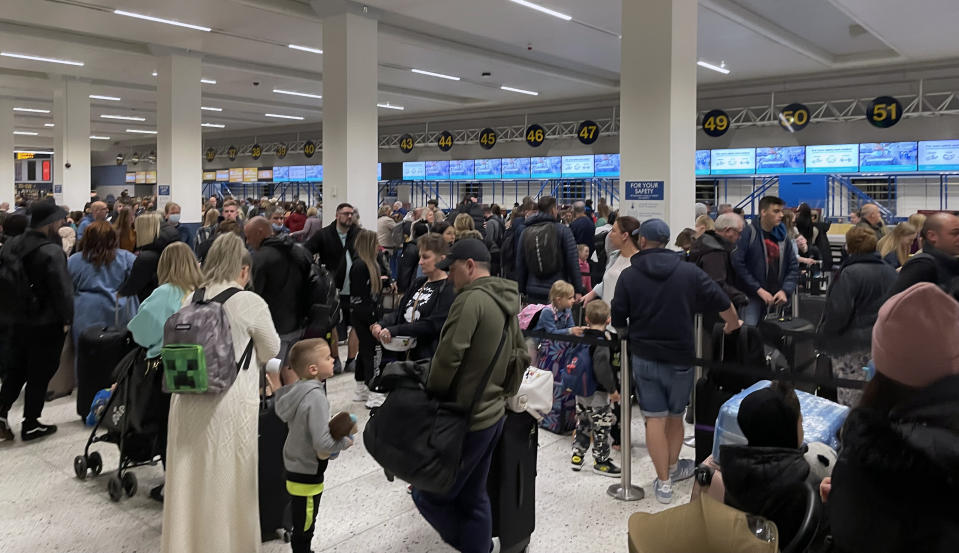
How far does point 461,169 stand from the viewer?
23469 millimetres

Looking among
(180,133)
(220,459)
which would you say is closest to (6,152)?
(180,133)

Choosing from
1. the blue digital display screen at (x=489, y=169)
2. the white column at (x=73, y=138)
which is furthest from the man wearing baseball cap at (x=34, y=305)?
the blue digital display screen at (x=489, y=169)

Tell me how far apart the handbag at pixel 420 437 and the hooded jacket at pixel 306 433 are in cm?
31

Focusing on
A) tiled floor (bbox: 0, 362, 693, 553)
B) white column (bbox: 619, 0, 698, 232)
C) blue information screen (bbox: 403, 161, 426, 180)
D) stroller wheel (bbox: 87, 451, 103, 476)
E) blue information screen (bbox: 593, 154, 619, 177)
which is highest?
blue information screen (bbox: 403, 161, 426, 180)

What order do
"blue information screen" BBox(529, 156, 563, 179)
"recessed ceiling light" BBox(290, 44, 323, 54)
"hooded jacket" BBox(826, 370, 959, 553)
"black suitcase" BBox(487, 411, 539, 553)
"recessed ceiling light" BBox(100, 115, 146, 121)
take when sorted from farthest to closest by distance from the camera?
"recessed ceiling light" BBox(100, 115, 146, 121) → "blue information screen" BBox(529, 156, 563, 179) → "recessed ceiling light" BBox(290, 44, 323, 54) → "black suitcase" BBox(487, 411, 539, 553) → "hooded jacket" BBox(826, 370, 959, 553)

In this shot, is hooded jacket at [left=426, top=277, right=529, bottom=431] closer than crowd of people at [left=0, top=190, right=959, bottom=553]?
No

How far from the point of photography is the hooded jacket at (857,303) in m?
4.68

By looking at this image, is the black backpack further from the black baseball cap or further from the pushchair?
the pushchair

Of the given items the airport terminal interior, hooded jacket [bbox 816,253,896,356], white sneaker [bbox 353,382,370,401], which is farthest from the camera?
white sneaker [bbox 353,382,370,401]

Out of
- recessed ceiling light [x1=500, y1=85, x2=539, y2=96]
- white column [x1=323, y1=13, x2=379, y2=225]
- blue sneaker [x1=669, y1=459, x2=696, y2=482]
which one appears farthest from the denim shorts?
recessed ceiling light [x1=500, y1=85, x2=539, y2=96]

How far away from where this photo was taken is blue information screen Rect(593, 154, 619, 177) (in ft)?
66.1

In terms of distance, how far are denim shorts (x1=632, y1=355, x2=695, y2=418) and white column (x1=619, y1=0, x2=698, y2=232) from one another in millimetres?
4040

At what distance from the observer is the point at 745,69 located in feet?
50.1

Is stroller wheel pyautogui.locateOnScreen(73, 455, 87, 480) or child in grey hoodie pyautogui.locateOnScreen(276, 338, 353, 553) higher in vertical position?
child in grey hoodie pyautogui.locateOnScreen(276, 338, 353, 553)
